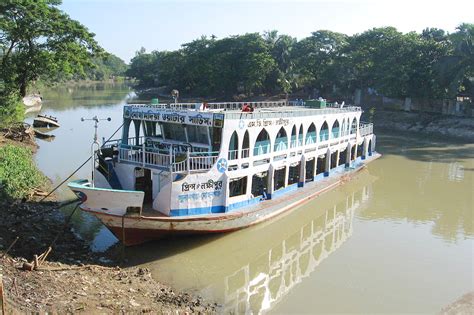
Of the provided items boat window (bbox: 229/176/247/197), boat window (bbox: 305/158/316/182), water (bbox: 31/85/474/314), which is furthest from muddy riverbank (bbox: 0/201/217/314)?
boat window (bbox: 305/158/316/182)

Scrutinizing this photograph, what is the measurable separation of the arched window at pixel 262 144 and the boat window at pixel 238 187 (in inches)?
46.2

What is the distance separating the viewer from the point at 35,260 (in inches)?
413

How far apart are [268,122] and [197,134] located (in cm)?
284

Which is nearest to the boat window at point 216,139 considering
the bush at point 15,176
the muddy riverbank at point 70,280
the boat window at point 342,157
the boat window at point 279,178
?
the boat window at point 279,178

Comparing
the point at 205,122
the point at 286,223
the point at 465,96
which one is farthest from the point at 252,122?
the point at 465,96

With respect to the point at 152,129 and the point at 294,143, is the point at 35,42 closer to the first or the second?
the point at 152,129

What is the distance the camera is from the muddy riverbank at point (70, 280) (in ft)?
29.9

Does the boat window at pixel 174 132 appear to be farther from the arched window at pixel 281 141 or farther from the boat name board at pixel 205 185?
the arched window at pixel 281 141

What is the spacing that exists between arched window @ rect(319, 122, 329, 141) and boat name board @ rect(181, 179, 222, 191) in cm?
845

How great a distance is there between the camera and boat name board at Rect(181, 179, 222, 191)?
13133 mm

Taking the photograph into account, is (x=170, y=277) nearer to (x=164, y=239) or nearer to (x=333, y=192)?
(x=164, y=239)

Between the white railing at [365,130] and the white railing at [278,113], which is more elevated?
the white railing at [278,113]

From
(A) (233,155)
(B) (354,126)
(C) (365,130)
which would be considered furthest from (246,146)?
(C) (365,130)

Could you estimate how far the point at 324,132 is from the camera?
845 inches
